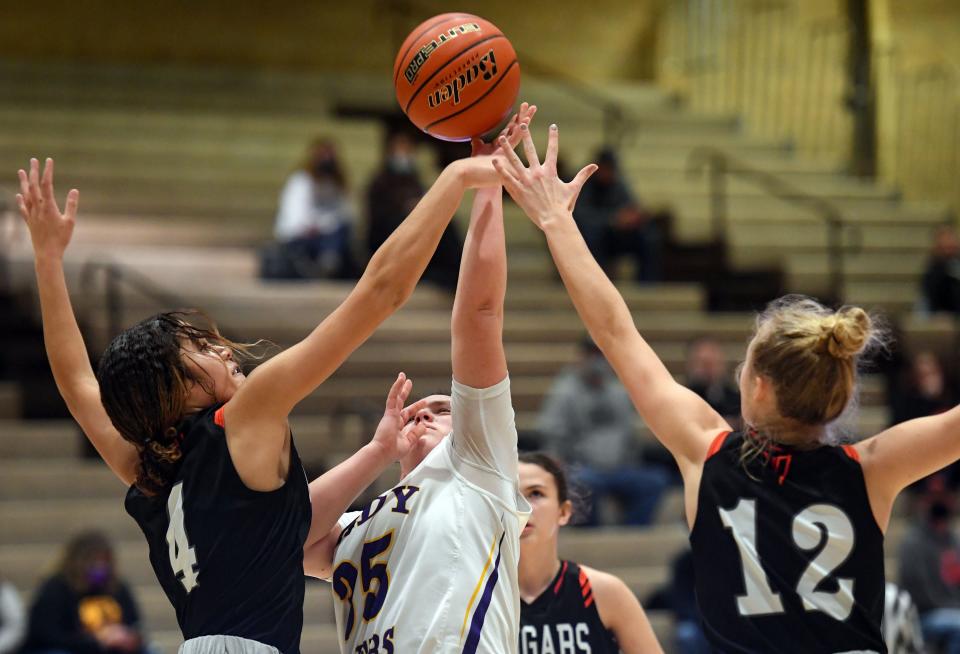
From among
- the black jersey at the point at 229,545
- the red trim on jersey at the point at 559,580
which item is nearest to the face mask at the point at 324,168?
the red trim on jersey at the point at 559,580

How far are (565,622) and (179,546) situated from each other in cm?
141

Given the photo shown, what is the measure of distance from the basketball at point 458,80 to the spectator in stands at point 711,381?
5.35 m

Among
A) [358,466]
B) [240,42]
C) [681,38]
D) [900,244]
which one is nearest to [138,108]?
[240,42]

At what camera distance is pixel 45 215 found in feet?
9.99

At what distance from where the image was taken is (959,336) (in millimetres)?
10859

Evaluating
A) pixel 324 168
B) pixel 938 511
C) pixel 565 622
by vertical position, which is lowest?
pixel 938 511

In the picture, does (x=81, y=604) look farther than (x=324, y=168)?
No

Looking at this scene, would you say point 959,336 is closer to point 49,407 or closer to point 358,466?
point 49,407

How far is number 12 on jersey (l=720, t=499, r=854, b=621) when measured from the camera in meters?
2.73

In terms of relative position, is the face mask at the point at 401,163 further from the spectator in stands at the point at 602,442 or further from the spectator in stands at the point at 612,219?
the spectator in stands at the point at 602,442

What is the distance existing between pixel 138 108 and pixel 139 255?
2.60 m

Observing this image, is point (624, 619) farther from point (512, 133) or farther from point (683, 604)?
point (683, 604)

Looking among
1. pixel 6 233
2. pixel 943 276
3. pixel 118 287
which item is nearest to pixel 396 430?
pixel 118 287

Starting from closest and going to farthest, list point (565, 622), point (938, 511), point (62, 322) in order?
point (62, 322) → point (565, 622) → point (938, 511)
